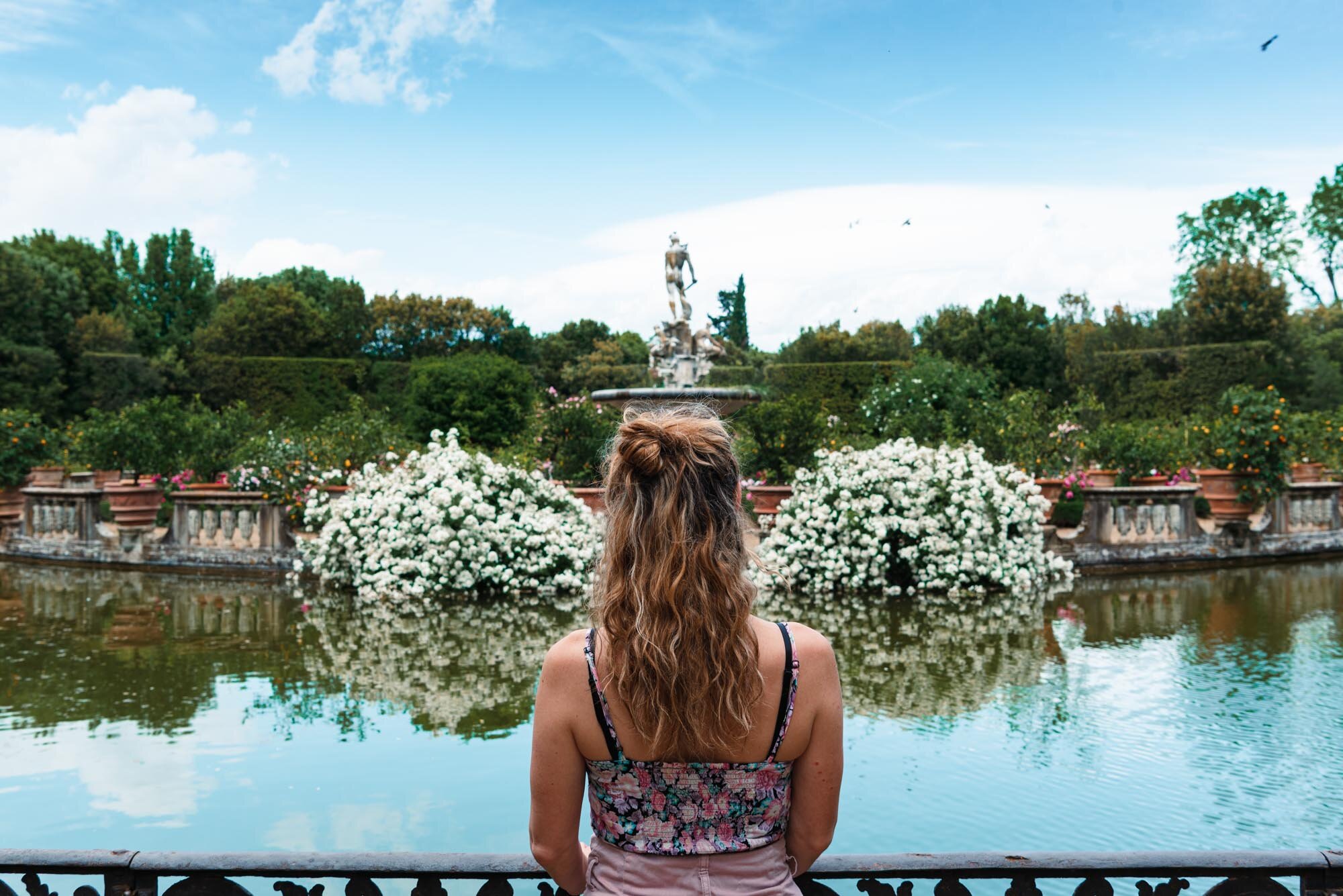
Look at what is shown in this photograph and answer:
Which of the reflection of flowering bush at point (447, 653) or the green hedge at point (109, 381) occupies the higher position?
the green hedge at point (109, 381)

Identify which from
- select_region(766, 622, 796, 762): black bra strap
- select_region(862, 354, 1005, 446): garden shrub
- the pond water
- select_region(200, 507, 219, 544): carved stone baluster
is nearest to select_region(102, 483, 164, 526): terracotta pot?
select_region(200, 507, 219, 544): carved stone baluster

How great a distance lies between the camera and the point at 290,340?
111 feet

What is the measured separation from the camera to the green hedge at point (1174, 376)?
24234 mm

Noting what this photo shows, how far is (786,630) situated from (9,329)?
3121 cm

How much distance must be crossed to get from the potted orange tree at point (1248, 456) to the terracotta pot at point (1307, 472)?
59.2 inches

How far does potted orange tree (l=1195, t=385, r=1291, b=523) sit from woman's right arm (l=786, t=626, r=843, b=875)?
41.2ft

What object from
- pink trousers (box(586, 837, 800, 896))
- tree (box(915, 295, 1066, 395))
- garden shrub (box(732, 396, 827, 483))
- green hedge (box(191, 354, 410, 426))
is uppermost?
tree (box(915, 295, 1066, 395))

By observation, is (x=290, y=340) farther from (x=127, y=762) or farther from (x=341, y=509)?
(x=127, y=762)

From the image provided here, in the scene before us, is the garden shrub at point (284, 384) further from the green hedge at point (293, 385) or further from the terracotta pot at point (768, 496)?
the terracotta pot at point (768, 496)

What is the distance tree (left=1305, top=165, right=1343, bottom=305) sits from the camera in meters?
33.5

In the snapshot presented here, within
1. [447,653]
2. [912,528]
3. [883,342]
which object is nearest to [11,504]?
[447,653]

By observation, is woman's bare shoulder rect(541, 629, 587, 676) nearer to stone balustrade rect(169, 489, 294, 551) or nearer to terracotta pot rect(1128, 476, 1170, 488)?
stone balustrade rect(169, 489, 294, 551)

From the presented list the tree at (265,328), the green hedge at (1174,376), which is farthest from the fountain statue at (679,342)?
the tree at (265,328)

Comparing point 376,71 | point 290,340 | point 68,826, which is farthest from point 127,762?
point 290,340
